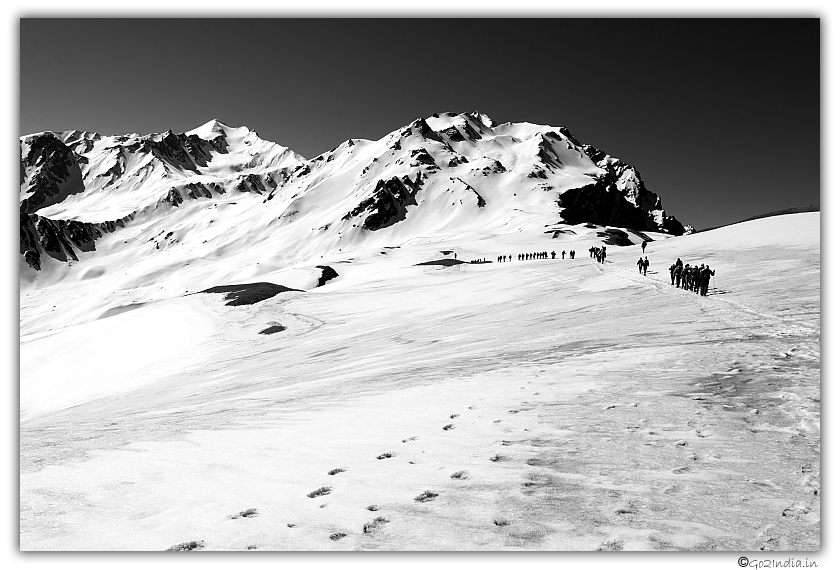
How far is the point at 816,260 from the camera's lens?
67.6 ft

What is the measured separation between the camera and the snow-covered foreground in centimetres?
501

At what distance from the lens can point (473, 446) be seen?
21.1 feet

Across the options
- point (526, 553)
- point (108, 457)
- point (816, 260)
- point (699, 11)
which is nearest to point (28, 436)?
point (108, 457)

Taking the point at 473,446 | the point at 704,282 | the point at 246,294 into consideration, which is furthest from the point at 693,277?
the point at 246,294

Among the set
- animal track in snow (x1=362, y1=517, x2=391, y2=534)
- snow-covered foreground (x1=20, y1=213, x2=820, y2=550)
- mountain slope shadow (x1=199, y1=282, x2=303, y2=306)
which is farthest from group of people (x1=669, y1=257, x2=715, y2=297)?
mountain slope shadow (x1=199, y1=282, x2=303, y2=306)

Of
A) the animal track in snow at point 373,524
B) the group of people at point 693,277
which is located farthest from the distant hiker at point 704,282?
the animal track in snow at point 373,524

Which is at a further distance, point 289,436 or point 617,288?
point 617,288

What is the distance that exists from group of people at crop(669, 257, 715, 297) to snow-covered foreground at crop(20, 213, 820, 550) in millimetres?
3350

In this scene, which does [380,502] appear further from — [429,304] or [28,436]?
[429,304]

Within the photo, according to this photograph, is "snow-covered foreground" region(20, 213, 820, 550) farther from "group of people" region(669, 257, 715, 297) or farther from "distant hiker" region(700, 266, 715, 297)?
"group of people" region(669, 257, 715, 297)

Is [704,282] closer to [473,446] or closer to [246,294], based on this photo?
[473,446]

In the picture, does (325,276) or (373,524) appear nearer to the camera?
(373,524)

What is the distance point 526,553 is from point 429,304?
19.3 meters

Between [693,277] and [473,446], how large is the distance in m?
18.1
